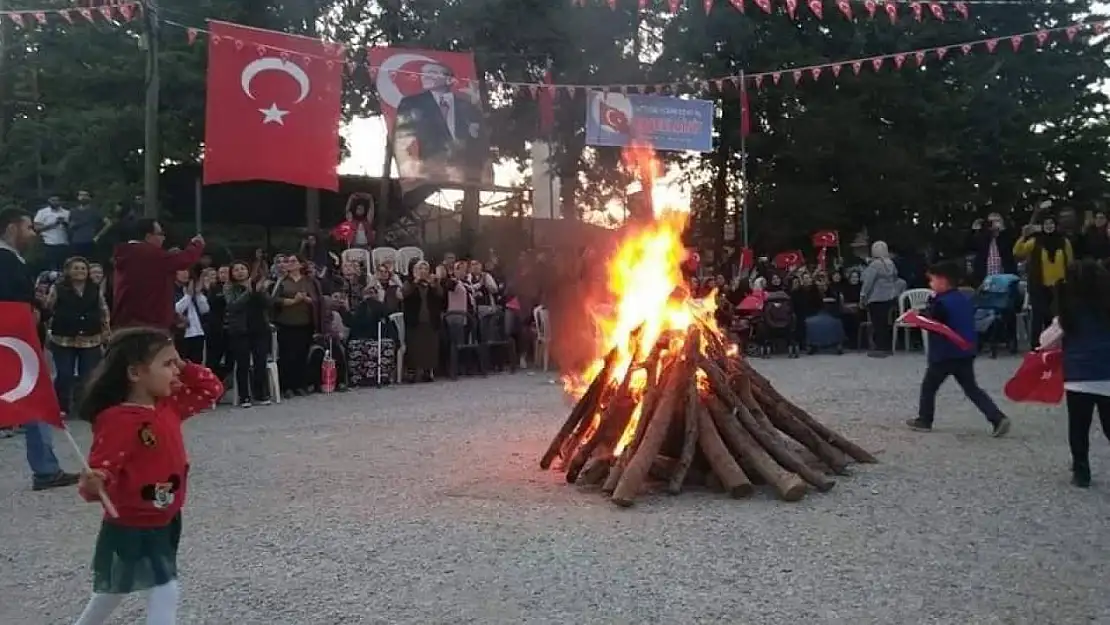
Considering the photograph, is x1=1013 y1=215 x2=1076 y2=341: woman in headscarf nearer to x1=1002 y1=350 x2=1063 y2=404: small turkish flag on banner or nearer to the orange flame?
x1=1002 y1=350 x2=1063 y2=404: small turkish flag on banner

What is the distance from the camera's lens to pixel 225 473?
765cm

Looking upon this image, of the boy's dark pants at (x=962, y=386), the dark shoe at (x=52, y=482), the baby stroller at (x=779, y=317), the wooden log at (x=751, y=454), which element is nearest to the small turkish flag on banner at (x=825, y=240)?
the baby stroller at (x=779, y=317)

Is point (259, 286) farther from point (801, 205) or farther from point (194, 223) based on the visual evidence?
point (801, 205)

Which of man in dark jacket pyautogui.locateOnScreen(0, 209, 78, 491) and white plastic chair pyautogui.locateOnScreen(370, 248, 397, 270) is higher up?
white plastic chair pyautogui.locateOnScreen(370, 248, 397, 270)

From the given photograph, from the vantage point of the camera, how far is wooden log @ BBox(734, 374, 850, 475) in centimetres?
703

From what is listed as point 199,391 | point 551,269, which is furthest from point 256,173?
point 199,391

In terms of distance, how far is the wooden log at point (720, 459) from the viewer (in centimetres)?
635

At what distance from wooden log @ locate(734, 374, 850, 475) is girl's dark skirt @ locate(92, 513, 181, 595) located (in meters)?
4.48

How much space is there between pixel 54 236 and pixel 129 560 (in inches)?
508

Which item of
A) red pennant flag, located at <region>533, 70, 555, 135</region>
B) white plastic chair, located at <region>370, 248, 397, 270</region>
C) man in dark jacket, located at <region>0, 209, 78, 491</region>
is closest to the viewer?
man in dark jacket, located at <region>0, 209, 78, 491</region>

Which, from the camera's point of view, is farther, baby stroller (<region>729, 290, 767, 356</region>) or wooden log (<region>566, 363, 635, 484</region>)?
baby stroller (<region>729, 290, 767, 356</region>)

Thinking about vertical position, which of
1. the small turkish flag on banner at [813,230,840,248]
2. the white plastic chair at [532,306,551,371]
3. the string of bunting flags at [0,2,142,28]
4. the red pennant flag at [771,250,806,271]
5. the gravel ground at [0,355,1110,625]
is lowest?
the gravel ground at [0,355,1110,625]

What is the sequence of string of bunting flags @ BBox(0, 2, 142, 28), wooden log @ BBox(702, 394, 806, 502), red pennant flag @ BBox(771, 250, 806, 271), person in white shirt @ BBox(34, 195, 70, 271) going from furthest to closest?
red pennant flag @ BBox(771, 250, 806, 271)
person in white shirt @ BBox(34, 195, 70, 271)
string of bunting flags @ BBox(0, 2, 142, 28)
wooden log @ BBox(702, 394, 806, 502)

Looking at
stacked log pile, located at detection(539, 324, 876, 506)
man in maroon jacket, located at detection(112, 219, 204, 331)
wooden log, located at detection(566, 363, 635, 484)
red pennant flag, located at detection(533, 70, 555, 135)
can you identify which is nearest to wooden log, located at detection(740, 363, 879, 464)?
stacked log pile, located at detection(539, 324, 876, 506)
